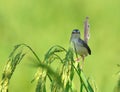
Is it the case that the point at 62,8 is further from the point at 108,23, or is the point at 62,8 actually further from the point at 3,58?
the point at 3,58

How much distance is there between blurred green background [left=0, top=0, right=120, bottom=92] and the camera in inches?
169

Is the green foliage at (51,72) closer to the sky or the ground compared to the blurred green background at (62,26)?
closer to the sky

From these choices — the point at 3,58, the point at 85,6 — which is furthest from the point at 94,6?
the point at 3,58

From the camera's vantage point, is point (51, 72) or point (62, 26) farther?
point (62, 26)

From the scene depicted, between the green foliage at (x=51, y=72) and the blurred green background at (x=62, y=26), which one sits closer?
the green foliage at (x=51, y=72)

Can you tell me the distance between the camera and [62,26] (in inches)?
201

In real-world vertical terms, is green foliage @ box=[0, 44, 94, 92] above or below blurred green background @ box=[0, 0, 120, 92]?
above

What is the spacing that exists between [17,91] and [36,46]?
1.18 m

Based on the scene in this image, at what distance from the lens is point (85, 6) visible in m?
5.65

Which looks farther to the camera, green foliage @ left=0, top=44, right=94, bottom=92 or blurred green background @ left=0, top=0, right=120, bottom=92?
blurred green background @ left=0, top=0, right=120, bottom=92

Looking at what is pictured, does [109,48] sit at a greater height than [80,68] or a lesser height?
lesser

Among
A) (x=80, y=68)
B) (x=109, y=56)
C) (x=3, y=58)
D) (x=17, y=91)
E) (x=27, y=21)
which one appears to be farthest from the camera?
(x=27, y=21)

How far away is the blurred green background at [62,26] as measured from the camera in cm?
429

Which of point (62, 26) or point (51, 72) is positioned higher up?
point (51, 72)
